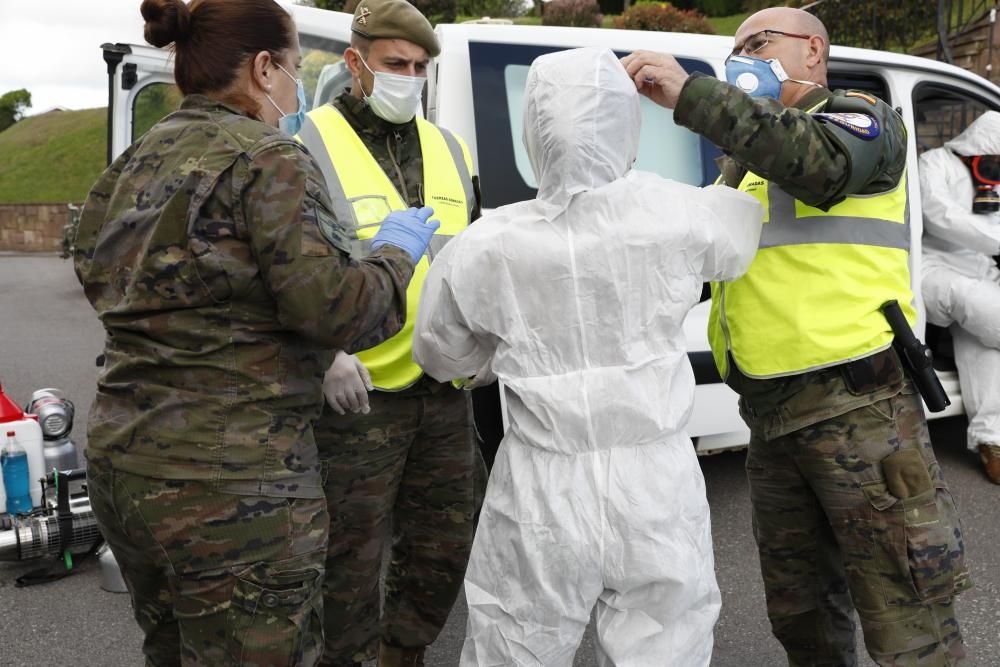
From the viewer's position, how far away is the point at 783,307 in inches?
89.4

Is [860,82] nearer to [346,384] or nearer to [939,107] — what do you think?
[939,107]

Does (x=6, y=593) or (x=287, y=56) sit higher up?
(x=287, y=56)

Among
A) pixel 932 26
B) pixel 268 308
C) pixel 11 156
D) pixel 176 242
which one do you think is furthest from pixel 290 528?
pixel 11 156

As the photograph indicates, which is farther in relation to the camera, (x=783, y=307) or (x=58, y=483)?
(x=58, y=483)

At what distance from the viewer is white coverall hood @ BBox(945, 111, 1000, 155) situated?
462 cm

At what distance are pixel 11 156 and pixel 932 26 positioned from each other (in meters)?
36.5

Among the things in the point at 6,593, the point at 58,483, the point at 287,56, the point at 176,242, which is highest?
the point at 287,56

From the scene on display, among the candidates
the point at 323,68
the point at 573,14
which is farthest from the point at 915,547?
the point at 573,14

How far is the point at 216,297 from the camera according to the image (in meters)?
1.67

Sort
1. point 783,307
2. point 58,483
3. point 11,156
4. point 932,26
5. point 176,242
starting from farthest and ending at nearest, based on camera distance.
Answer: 1. point 11,156
2. point 932,26
3. point 58,483
4. point 783,307
5. point 176,242

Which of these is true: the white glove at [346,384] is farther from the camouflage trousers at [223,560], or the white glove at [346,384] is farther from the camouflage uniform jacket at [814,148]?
the camouflage uniform jacket at [814,148]

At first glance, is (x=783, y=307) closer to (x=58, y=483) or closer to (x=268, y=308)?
(x=268, y=308)

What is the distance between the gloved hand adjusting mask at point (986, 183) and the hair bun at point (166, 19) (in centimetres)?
406

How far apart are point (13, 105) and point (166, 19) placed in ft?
196
